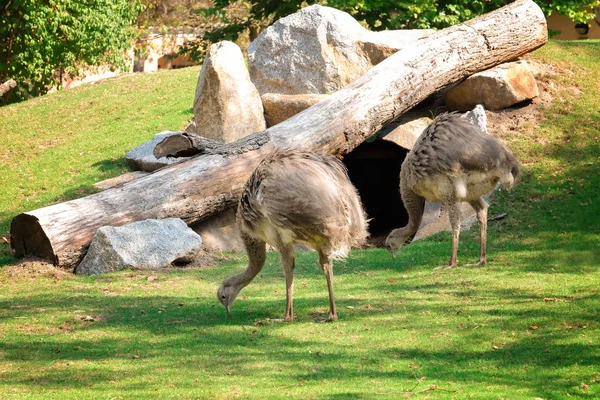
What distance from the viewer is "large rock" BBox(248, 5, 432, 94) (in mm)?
15625

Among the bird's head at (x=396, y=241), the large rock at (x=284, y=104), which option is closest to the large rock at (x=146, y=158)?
the large rock at (x=284, y=104)

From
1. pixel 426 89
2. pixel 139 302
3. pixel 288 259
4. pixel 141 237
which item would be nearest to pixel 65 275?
pixel 141 237

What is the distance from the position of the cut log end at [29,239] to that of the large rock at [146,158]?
2931 mm

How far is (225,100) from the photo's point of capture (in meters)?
14.4

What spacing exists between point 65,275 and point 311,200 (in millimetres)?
4586

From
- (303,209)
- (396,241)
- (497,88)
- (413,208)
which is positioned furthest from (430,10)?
(303,209)

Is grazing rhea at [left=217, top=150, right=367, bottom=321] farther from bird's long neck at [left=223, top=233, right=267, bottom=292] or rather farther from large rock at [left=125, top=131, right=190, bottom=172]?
large rock at [left=125, top=131, right=190, bottom=172]

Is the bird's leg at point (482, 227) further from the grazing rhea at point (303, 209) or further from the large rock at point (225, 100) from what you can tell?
the large rock at point (225, 100)

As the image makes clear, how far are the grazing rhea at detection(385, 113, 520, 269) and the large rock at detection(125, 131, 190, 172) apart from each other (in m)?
4.72

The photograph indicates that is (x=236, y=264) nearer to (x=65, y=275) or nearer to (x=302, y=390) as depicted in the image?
(x=65, y=275)

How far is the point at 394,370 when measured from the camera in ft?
21.7

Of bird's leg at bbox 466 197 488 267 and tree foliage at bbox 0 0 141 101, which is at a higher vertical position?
tree foliage at bbox 0 0 141 101

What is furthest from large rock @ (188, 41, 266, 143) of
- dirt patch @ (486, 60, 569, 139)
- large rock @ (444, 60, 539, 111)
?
dirt patch @ (486, 60, 569, 139)

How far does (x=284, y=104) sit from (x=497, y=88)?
3.84 meters
